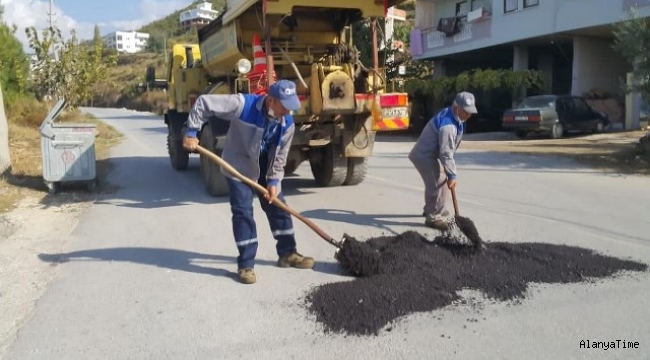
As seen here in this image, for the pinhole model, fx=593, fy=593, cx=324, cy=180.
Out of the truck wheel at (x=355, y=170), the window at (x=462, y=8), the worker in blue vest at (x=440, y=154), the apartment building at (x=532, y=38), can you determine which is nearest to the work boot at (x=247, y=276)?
the worker in blue vest at (x=440, y=154)

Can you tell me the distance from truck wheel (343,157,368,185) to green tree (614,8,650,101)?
616cm

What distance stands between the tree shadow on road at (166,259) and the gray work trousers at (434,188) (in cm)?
185

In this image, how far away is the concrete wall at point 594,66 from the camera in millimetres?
22500

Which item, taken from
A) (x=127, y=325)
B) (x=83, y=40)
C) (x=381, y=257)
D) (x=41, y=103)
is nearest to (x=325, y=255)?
(x=381, y=257)

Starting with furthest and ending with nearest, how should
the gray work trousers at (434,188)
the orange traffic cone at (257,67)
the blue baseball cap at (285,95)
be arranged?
the orange traffic cone at (257,67)
the gray work trousers at (434,188)
the blue baseball cap at (285,95)

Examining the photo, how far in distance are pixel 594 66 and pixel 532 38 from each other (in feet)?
8.50

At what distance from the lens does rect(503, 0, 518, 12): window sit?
2455 centimetres

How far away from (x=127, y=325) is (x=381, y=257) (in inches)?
82.4

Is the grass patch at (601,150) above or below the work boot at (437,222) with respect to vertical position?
above

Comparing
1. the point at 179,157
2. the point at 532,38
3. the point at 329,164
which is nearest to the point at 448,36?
the point at 532,38

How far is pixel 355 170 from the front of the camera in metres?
9.52

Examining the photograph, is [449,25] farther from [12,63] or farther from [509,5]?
[12,63]

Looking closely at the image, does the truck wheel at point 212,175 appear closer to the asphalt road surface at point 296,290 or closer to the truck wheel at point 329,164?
the asphalt road surface at point 296,290

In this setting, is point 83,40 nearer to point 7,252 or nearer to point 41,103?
point 41,103
